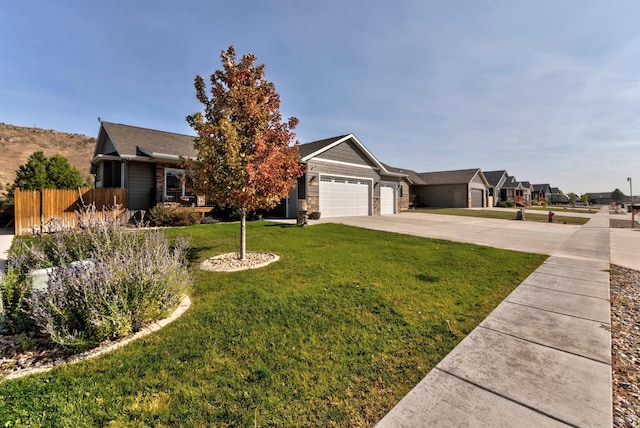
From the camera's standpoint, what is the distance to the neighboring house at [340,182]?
17125mm

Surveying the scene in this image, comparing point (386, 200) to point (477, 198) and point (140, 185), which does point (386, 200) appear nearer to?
point (140, 185)

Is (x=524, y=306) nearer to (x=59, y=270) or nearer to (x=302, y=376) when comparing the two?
(x=302, y=376)

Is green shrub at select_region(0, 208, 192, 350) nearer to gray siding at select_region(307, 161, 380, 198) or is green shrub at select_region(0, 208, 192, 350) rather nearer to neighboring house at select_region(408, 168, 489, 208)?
gray siding at select_region(307, 161, 380, 198)

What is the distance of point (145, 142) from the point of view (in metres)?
15.8

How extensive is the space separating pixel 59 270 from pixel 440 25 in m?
13.0

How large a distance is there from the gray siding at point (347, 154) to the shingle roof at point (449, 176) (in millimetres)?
20736

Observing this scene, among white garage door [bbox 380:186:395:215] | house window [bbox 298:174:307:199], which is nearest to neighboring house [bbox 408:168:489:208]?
white garage door [bbox 380:186:395:215]

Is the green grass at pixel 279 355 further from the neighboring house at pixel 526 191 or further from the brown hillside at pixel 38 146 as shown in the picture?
the neighboring house at pixel 526 191

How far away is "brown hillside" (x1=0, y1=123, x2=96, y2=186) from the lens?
41.5m

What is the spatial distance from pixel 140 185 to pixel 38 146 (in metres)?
53.2

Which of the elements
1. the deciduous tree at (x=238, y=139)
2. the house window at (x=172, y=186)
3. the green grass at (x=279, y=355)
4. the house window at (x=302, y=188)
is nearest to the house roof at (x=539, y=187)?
the house window at (x=302, y=188)

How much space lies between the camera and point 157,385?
8.06ft

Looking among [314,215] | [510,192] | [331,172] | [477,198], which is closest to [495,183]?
[510,192]

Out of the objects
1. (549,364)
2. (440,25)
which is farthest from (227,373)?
(440,25)
